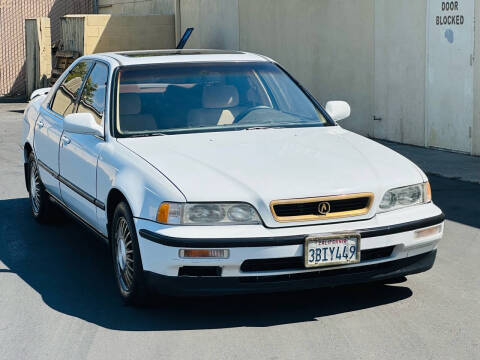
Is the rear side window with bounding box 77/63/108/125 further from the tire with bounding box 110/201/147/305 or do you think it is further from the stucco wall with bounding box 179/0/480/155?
the stucco wall with bounding box 179/0/480/155

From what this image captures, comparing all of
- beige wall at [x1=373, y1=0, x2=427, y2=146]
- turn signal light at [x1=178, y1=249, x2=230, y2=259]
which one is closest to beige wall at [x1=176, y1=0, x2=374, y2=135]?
beige wall at [x1=373, y1=0, x2=427, y2=146]

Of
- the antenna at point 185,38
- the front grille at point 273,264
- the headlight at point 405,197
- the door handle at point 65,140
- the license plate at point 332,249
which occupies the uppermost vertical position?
the antenna at point 185,38

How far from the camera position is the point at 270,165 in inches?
227

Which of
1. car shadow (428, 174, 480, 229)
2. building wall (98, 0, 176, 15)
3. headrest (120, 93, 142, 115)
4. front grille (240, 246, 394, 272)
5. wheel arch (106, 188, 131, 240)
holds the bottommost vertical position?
car shadow (428, 174, 480, 229)

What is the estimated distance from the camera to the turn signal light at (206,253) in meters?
5.30

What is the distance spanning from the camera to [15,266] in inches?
280

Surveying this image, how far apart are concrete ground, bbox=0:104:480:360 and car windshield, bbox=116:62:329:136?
3.83 ft

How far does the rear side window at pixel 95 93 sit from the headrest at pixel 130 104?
0.17m

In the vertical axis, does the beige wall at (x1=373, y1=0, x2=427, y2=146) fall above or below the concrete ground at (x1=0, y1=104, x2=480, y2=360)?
above

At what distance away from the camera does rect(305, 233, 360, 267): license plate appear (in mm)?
5344

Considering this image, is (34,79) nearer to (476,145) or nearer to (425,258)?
(476,145)

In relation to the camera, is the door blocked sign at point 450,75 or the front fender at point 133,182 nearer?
the front fender at point 133,182

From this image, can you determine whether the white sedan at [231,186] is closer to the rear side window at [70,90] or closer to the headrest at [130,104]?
the headrest at [130,104]

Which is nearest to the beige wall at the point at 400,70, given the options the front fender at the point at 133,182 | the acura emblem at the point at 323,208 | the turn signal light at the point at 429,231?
the turn signal light at the point at 429,231
